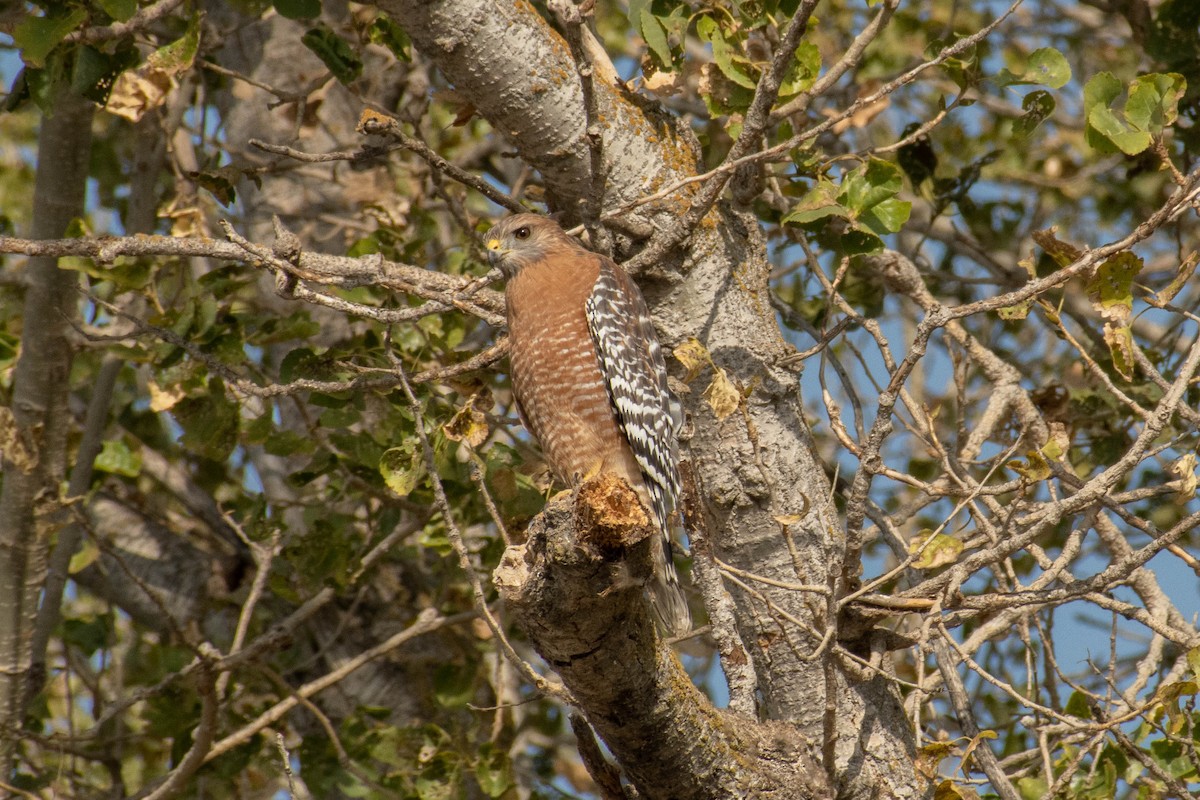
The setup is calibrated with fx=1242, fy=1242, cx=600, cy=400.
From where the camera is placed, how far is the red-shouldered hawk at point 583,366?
4.66m

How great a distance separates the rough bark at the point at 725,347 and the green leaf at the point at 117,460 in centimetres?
269

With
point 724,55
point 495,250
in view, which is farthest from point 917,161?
point 495,250

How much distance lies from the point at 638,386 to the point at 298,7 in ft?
6.09

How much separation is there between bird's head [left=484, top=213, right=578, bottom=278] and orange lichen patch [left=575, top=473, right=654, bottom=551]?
2300mm

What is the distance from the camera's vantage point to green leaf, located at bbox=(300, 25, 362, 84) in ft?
15.2

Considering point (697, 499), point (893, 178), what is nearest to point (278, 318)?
point (697, 499)

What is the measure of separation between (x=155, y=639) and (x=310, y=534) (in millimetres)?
3114

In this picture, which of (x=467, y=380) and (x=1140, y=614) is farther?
(x=467, y=380)

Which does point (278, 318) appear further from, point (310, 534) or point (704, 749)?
point (704, 749)

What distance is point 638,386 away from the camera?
15.4ft

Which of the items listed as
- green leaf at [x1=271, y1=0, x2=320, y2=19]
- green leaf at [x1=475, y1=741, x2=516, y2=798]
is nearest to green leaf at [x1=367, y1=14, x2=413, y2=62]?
green leaf at [x1=271, y1=0, x2=320, y2=19]

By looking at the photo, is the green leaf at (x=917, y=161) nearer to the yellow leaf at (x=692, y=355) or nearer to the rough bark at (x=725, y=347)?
the rough bark at (x=725, y=347)

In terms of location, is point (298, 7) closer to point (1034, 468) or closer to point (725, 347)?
point (725, 347)

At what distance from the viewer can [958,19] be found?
24.6 feet
